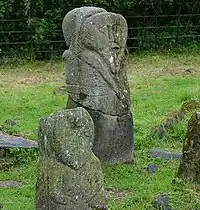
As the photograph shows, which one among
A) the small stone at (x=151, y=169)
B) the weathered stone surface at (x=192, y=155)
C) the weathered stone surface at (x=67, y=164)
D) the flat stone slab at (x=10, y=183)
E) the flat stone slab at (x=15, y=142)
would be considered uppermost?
the weathered stone surface at (x=67, y=164)

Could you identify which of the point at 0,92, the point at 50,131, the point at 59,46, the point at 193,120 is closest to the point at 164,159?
the point at 193,120

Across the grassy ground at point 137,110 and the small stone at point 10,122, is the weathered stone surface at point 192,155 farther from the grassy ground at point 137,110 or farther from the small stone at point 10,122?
the small stone at point 10,122

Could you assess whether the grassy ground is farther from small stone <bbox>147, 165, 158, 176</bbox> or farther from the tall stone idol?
the tall stone idol

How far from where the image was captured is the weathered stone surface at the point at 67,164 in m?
7.50

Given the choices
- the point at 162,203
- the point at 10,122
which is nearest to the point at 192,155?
the point at 162,203

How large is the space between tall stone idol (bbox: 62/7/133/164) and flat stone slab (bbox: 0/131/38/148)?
1.10m

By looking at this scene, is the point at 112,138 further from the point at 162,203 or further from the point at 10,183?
the point at 162,203

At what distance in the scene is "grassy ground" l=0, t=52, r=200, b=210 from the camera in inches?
362

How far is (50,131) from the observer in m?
7.51

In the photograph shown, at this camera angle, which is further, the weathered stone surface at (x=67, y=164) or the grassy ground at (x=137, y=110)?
the grassy ground at (x=137, y=110)

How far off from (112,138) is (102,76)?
0.92 metres

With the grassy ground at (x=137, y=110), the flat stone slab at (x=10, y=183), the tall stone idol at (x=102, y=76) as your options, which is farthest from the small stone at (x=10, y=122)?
the flat stone slab at (x=10, y=183)

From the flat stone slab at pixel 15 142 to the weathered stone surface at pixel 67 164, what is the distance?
12.0 feet

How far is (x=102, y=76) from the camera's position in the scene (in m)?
10.4
